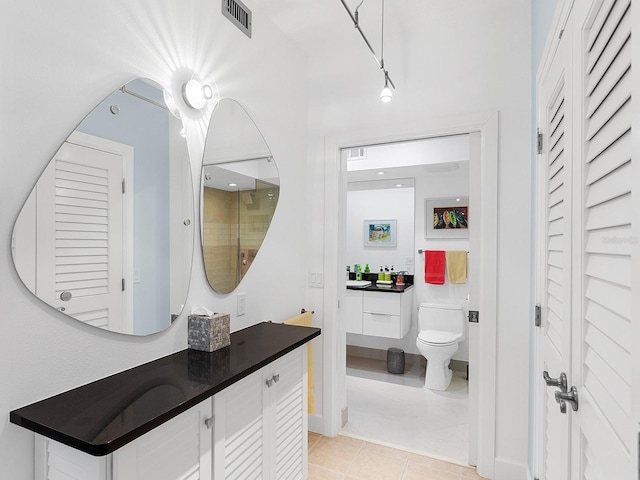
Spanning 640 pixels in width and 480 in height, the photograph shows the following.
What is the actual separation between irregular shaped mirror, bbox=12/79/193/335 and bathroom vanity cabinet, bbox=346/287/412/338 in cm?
258

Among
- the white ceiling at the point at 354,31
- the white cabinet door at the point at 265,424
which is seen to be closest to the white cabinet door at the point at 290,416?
the white cabinet door at the point at 265,424

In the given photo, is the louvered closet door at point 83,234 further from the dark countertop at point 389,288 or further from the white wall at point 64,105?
the dark countertop at point 389,288

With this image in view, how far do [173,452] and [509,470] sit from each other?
1916 mm

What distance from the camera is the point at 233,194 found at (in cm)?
197

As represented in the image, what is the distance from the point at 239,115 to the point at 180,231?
→ 77 centimetres

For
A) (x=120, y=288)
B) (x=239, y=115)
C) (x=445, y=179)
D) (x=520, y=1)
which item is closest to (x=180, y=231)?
(x=120, y=288)

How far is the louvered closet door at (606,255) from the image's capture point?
69 cm

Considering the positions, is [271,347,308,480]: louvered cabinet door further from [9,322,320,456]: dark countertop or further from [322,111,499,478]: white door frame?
[322,111,499,478]: white door frame

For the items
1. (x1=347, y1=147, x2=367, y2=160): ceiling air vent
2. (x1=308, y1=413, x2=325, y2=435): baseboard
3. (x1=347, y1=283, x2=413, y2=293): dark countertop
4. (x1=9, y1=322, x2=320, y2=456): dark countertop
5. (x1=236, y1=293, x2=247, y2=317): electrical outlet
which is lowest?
(x1=308, y1=413, x2=325, y2=435): baseboard

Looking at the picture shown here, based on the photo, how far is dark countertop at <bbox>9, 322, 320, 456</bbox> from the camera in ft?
3.06

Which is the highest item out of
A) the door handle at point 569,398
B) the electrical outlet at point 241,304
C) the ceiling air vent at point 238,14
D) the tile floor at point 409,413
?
the ceiling air vent at point 238,14

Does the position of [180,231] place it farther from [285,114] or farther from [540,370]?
[540,370]

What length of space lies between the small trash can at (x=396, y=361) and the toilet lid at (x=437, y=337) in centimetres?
37

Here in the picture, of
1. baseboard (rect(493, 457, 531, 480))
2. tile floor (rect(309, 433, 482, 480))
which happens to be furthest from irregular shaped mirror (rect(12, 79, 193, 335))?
baseboard (rect(493, 457, 531, 480))
